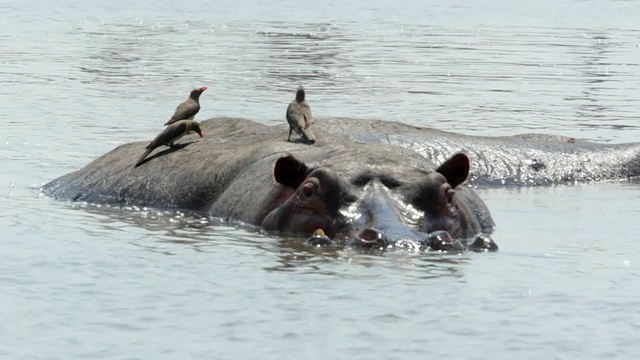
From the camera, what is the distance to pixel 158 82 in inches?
995

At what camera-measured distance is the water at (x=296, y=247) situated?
7.71 metres

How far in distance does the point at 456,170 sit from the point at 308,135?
87.8 inches

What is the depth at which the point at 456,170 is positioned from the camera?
10.4 meters

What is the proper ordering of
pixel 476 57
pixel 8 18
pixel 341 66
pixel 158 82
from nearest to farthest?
pixel 158 82 < pixel 341 66 < pixel 476 57 < pixel 8 18

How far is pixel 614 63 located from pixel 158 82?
9.70m

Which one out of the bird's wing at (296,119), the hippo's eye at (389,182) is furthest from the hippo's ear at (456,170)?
the bird's wing at (296,119)

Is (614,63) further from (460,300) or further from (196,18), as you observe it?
(460,300)

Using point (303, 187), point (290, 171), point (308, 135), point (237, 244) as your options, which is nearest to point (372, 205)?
point (303, 187)

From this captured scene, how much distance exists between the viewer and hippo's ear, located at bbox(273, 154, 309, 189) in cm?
1037

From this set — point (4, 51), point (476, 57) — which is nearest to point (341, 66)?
point (476, 57)

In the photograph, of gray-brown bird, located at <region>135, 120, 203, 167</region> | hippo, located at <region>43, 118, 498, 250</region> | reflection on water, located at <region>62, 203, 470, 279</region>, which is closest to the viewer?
reflection on water, located at <region>62, 203, 470, 279</region>

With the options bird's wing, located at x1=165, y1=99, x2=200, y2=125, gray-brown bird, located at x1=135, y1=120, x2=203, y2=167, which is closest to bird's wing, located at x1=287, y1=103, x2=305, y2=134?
gray-brown bird, located at x1=135, y1=120, x2=203, y2=167

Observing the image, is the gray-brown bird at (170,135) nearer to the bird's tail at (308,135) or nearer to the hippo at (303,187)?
the hippo at (303,187)

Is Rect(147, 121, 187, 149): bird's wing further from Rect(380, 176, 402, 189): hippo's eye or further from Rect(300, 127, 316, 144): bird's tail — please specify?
Rect(380, 176, 402, 189): hippo's eye
